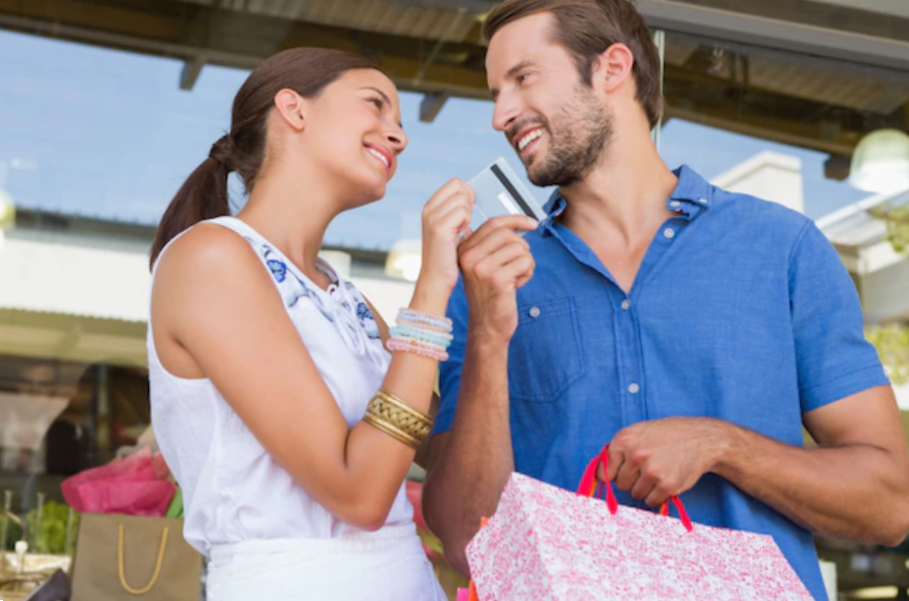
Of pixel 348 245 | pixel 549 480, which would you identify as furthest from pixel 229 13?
pixel 549 480

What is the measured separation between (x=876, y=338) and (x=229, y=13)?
9.29 feet

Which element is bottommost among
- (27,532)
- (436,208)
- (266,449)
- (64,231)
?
(27,532)

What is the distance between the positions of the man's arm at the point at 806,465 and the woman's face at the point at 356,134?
49cm

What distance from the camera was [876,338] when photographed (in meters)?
4.53

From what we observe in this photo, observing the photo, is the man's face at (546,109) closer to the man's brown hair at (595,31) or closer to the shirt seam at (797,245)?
the man's brown hair at (595,31)

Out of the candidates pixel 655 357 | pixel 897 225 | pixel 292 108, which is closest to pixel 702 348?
pixel 655 357

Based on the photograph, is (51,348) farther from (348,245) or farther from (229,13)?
(229,13)

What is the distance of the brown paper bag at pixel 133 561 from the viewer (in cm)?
254

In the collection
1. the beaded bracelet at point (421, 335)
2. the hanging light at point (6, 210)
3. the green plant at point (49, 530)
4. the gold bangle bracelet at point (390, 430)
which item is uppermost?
the beaded bracelet at point (421, 335)

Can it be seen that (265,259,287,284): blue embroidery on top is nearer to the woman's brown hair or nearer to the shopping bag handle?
the woman's brown hair

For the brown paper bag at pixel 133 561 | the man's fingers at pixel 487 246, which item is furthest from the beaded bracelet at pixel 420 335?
the brown paper bag at pixel 133 561

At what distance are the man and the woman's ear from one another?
307mm

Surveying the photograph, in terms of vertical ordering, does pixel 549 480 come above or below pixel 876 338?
above

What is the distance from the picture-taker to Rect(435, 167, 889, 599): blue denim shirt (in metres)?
1.50
